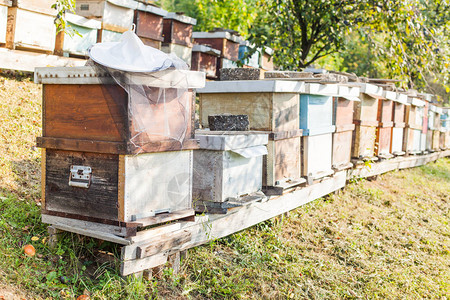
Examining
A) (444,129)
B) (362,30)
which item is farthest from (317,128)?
(444,129)

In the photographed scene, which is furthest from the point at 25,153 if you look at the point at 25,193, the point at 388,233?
the point at 388,233

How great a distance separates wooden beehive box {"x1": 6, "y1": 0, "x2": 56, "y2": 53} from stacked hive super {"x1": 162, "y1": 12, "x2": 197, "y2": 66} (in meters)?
2.86

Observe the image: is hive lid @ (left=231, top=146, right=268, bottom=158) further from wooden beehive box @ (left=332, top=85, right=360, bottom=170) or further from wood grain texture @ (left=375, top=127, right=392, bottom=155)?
wood grain texture @ (left=375, top=127, right=392, bottom=155)

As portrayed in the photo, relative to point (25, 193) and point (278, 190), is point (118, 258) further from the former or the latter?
point (278, 190)

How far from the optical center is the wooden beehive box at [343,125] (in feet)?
21.2

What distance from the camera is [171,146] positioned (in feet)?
11.8

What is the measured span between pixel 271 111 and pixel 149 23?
4844 mm

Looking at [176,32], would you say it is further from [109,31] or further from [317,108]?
[317,108]

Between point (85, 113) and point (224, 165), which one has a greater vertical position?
point (85, 113)

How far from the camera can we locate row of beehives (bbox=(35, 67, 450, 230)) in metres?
3.40

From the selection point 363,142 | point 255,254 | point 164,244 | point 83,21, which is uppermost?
point 83,21

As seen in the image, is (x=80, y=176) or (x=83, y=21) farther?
(x=83, y=21)

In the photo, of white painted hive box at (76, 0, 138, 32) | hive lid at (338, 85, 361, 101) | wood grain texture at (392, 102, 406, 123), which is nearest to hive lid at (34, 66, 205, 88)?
hive lid at (338, 85, 361, 101)

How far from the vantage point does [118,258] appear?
3.75 meters
